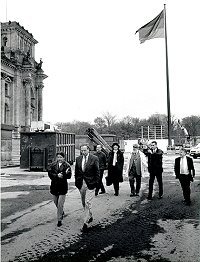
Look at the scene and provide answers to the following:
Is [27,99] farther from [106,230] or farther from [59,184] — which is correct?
[106,230]

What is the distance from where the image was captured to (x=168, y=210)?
8.53 meters

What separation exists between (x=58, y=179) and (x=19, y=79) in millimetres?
52260

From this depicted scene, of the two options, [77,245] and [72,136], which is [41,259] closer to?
[77,245]

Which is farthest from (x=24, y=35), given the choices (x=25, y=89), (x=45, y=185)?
(x=45, y=185)

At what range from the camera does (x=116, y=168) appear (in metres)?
10.9

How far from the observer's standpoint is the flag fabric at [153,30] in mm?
22984

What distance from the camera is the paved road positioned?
5.21 m

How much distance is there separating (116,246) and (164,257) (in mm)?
863

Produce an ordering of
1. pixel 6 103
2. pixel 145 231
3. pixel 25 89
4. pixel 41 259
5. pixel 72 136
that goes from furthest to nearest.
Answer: pixel 25 89 → pixel 6 103 → pixel 72 136 → pixel 145 231 → pixel 41 259

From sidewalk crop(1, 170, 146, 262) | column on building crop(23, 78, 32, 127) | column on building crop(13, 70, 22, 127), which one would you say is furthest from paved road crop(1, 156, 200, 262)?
column on building crop(23, 78, 32, 127)

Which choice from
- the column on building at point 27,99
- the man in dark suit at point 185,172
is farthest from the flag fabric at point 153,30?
the column on building at point 27,99

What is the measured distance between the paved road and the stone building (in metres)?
42.1

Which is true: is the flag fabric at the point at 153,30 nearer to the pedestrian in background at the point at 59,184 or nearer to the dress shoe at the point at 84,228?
the pedestrian in background at the point at 59,184

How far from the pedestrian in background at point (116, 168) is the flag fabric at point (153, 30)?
13.8 meters
